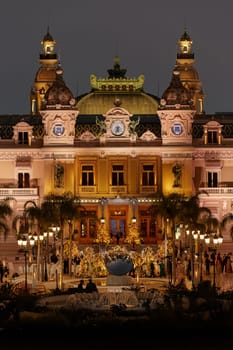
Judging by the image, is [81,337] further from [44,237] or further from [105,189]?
[105,189]

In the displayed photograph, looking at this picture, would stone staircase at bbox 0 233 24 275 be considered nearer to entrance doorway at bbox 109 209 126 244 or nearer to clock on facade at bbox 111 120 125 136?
entrance doorway at bbox 109 209 126 244

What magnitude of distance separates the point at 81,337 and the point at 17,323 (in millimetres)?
2699

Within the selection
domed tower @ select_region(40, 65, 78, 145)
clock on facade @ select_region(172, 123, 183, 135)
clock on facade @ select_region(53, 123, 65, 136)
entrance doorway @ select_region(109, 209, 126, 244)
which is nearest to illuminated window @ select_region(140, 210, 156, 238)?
entrance doorway @ select_region(109, 209, 126, 244)

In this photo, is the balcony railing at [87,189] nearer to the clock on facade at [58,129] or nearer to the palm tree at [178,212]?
the clock on facade at [58,129]

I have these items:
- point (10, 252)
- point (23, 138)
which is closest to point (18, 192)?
point (23, 138)

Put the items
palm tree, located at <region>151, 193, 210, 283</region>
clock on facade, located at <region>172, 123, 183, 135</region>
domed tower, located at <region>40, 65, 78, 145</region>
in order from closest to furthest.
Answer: palm tree, located at <region>151, 193, 210, 283</region>, domed tower, located at <region>40, 65, 78, 145</region>, clock on facade, located at <region>172, 123, 183, 135</region>

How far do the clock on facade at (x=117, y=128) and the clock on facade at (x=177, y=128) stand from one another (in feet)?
12.8

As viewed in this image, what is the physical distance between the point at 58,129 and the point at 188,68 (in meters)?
18.2

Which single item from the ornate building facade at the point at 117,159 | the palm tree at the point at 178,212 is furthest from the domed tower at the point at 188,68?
the palm tree at the point at 178,212

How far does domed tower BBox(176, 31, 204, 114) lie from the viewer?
121m

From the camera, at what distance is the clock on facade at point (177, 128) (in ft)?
356

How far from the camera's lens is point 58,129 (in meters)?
108

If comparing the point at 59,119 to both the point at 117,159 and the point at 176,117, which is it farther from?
the point at 176,117

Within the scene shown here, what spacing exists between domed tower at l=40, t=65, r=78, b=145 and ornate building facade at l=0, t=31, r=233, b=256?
0.08 meters
